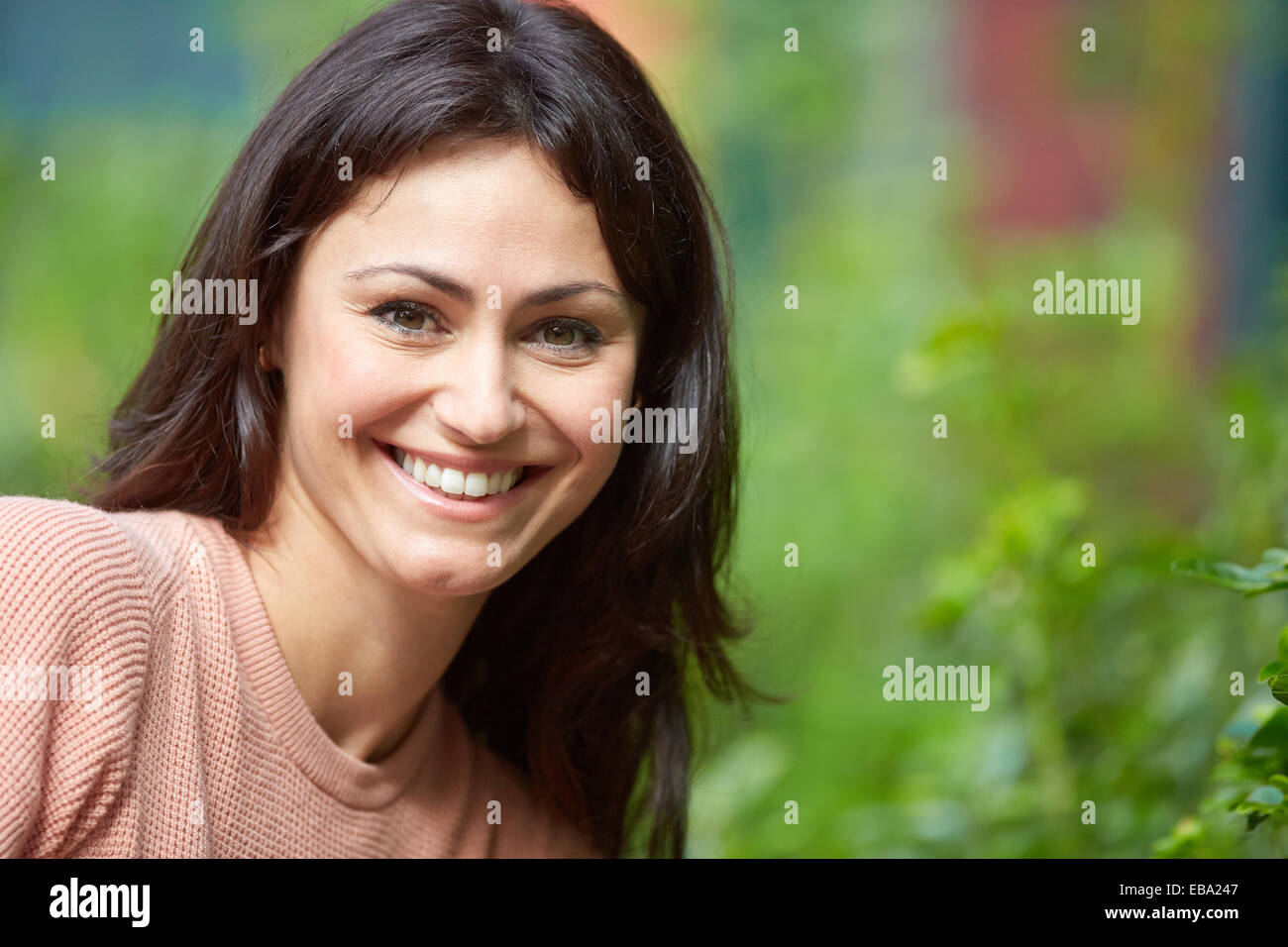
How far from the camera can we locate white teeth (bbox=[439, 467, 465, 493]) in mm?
1126

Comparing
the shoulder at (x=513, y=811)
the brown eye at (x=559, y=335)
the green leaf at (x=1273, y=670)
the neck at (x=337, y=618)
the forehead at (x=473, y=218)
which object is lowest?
the shoulder at (x=513, y=811)

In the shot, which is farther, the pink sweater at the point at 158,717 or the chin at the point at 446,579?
the chin at the point at 446,579

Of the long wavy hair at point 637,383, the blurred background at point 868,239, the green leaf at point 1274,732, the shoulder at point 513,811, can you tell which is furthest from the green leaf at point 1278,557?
the blurred background at point 868,239

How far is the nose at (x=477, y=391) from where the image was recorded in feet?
3.54

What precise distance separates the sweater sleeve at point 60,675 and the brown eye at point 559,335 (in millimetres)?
408

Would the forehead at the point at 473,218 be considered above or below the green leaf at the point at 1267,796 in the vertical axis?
above

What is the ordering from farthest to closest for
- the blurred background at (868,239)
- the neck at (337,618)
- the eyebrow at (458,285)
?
the blurred background at (868,239) < the neck at (337,618) < the eyebrow at (458,285)

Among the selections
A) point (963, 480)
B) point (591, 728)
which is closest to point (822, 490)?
point (963, 480)

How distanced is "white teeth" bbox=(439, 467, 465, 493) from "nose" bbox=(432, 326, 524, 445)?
3 centimetres

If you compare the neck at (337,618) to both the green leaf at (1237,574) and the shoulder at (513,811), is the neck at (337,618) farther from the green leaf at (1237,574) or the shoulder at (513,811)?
the green leaf at (1237,574)

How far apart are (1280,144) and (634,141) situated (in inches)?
86.5

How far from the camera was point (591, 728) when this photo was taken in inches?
57.8

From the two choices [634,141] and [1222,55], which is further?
[1222,55]
